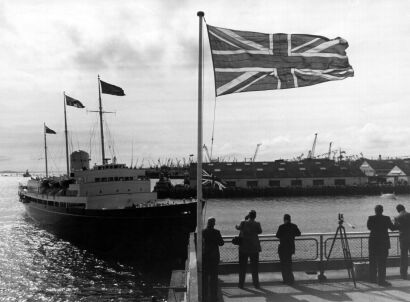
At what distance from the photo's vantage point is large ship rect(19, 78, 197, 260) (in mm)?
30375

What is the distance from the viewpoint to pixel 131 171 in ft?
120

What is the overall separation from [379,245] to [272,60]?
15.8 ft

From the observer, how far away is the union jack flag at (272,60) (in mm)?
8695

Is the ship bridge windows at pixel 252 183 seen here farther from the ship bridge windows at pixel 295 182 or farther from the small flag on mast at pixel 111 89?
the small flag on mast at pixel 111 89

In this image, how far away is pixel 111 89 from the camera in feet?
114

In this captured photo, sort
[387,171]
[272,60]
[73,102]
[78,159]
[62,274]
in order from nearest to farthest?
[272,60]
[62,274]
[73,102]
[78,159]
[387,171]

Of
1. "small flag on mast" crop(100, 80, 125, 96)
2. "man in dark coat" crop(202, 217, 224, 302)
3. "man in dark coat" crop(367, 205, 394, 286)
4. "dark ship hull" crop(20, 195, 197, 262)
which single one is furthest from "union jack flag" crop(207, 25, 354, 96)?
"small flag on mast" crop(100, 80, 125, 96)

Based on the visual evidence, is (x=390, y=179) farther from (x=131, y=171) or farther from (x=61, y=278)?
(x=61, y=278)

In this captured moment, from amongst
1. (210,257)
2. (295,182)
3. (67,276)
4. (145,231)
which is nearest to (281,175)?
(295,182)

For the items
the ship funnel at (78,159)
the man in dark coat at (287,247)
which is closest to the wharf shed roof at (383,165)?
the ship funnel at (78,159)

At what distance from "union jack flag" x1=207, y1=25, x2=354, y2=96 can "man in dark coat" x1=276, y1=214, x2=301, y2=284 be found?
3.18m

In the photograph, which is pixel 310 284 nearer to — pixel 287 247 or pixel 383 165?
pixel 287 247

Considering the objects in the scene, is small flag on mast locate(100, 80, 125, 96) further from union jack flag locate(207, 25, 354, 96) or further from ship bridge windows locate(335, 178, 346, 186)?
ship bridge windows locate(335, 178, 346, 186)

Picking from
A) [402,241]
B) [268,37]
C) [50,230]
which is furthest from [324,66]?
[50,230]
